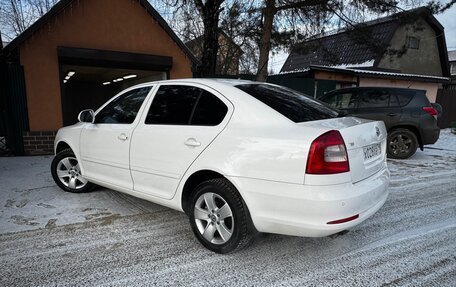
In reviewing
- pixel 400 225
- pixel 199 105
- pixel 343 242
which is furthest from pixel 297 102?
pixel 400 225

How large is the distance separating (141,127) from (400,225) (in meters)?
3.18

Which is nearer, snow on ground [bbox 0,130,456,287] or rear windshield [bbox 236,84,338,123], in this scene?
snow on ground [bbox 0,130,456,287]

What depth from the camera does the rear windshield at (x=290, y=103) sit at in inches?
113

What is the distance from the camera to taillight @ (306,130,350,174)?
2451 millimetres

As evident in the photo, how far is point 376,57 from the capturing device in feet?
38.3

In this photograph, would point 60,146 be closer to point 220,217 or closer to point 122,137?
point 122,137

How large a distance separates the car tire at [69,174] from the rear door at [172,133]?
1.48 meters

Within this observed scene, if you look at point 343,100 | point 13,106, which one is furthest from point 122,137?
point 343,100

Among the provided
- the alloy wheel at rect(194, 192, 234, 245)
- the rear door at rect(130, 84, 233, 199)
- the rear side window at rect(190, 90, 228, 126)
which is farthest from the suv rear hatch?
the alloy wheel at rect(194, 192, 234, 245)

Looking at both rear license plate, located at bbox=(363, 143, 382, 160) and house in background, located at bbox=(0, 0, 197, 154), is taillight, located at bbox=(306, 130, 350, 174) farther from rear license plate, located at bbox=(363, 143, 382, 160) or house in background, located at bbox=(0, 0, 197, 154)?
house in background, located at bbox=(0, 0, 197, 154)

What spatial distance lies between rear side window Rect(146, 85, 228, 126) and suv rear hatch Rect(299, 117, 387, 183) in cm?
86

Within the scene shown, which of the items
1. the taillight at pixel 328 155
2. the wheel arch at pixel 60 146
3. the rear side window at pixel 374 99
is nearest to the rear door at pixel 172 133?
the taillight at pixel 328 155

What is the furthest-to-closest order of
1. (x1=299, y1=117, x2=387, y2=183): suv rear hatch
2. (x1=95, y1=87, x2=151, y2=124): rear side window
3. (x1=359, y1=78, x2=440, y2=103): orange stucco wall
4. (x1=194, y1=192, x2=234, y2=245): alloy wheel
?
1. (x1=359, y1=78, x2=440, y2=103): orange stucco wall
2. (x1=95, y1=87, x2=151, y2=124): rear side window
3. (x1=194, y1=192, x2=234, y2=245): alloy wheel
4. (x1=299, y1=117, x2=387, y2=183): suv rear hatch

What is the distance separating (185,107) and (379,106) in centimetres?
640
